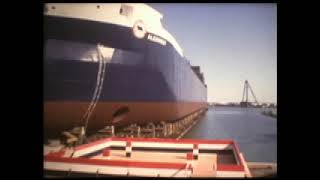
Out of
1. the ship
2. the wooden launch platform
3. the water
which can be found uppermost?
the ship

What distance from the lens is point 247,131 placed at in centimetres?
324

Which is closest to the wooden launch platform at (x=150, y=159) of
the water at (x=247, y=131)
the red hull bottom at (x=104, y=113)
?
the water at (x=247, y=131)

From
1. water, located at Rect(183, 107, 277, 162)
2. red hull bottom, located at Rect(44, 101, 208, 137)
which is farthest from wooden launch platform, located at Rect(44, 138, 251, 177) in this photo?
red hull bottom, located at Rect(44, 101, 208, 137)

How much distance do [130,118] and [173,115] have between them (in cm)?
39

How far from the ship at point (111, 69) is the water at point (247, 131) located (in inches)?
11.4

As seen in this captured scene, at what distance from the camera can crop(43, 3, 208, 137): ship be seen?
332cm

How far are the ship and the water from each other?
0.95 ft

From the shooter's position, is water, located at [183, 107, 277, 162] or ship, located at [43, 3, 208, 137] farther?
ship, located at [43, 3, 208, 137]

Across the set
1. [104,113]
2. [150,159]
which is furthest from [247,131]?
[104,113]

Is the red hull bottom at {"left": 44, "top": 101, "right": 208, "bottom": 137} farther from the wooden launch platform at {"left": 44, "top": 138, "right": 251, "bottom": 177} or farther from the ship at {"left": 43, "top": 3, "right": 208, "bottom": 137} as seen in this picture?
the wooden launch platform at {"left": 44, "top": 138, "right": 251, "bottom": 177}

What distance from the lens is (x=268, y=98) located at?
10.6 feet

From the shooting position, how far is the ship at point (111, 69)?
10.9ft
